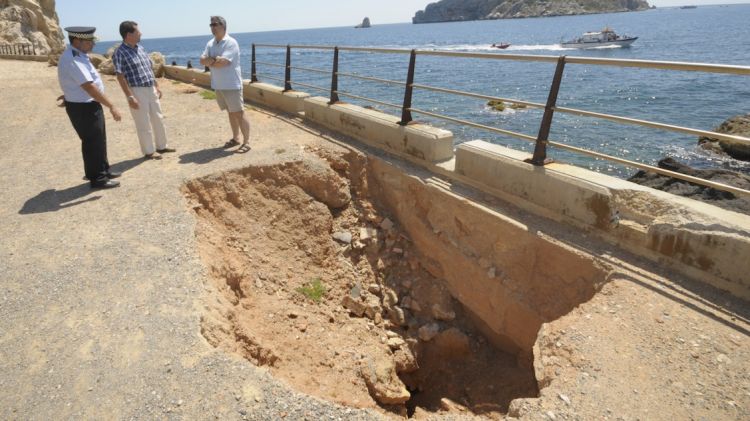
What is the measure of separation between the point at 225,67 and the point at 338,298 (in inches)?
152

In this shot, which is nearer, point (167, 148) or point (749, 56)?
point (167, 148)

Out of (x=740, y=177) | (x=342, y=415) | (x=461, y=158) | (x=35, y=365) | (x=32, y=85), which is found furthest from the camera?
(x=32, y=85)

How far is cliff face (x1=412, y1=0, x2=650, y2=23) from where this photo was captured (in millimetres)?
155375

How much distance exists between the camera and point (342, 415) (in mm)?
3002

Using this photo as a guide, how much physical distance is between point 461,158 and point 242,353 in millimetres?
3599

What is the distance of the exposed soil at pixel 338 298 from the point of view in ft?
15.7

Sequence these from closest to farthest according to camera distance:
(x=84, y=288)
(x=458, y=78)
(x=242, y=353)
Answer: (x=242, y=353) < (x=84, y=288) < (x=458, y=78)

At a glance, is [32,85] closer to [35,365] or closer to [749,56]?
[35,365]

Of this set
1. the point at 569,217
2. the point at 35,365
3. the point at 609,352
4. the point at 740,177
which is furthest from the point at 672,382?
the point at 740,177

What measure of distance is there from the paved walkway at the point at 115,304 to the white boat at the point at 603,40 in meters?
59.0

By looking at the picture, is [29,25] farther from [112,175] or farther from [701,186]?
[701,186]

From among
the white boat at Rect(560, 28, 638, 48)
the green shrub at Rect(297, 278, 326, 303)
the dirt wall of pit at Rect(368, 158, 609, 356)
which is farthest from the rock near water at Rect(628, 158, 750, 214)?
the white boat at Rect(560, 28, 638, 48)

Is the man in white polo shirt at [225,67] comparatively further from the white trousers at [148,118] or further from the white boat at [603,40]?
the white boat at [603,40]

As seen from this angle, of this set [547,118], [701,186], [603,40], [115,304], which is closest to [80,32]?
[115,304]
